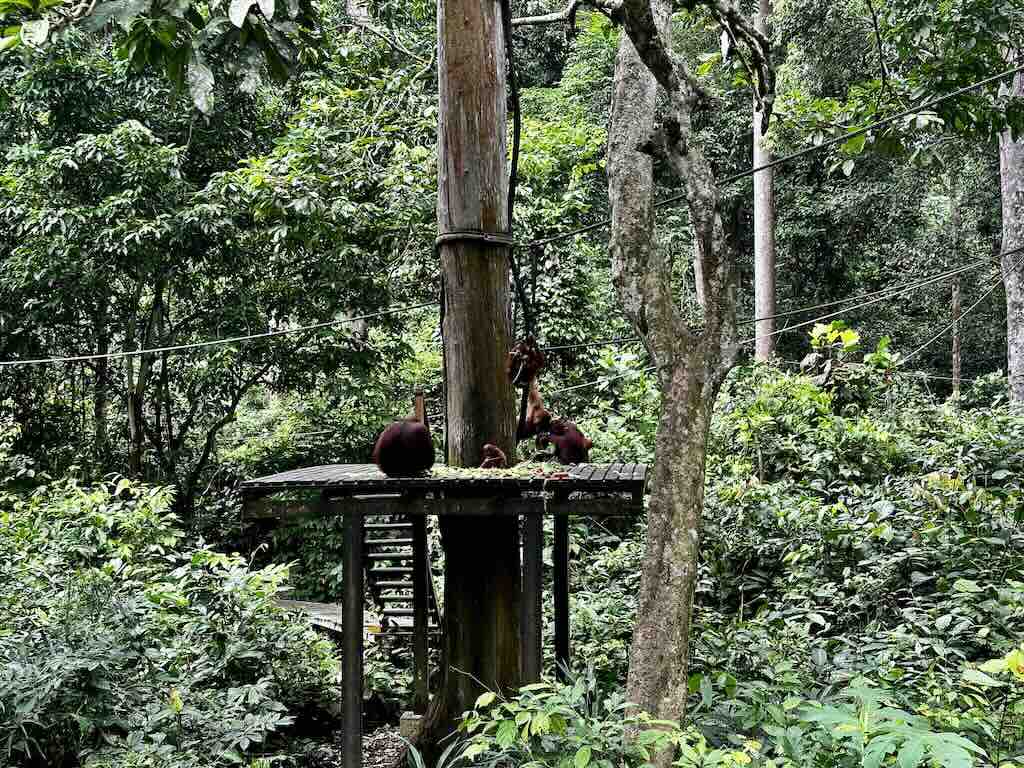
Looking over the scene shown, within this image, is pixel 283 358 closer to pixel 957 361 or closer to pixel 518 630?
pixel 518 630

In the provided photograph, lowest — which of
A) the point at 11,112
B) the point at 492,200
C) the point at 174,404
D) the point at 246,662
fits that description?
the point at 246,662

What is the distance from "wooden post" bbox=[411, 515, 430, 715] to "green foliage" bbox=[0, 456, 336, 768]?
2.27 ft

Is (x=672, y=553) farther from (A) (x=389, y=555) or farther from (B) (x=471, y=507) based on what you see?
(A) (x=389, y=555)

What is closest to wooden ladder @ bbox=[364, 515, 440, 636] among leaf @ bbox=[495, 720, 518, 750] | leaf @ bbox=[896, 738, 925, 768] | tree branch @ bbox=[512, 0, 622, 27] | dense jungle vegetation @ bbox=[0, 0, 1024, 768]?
dense jungle vegetation @ bbox=[0, 0, 1024, 768]

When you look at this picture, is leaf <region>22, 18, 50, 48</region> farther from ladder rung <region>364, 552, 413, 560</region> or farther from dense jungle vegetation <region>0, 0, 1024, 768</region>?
ladder rung <region>364, 552, 413, 560</region>

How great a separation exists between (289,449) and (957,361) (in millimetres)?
10943

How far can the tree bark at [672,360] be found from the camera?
301 centimetres

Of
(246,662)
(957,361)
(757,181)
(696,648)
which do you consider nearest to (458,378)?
(696,648)

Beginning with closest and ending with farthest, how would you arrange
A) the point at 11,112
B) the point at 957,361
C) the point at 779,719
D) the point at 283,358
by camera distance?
the point at 779,719, the point at 11,112, the point at 283,358, the point at 957,361

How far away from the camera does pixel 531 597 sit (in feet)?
11.9

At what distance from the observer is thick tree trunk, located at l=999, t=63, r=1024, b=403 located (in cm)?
923

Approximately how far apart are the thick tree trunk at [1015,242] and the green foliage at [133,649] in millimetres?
7666

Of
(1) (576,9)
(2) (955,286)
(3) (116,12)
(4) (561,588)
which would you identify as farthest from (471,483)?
(2) (955,286)

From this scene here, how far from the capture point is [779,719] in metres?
2.85
